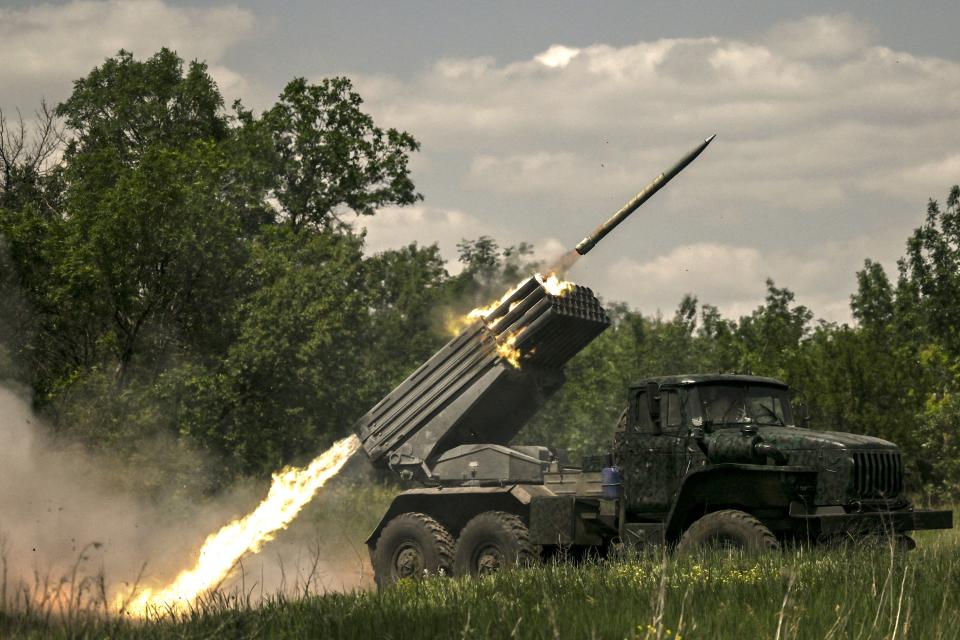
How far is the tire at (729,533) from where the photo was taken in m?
12.8

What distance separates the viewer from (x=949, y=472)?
35156 mm

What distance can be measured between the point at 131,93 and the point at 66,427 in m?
22.8

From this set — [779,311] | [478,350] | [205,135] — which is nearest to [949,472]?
[478,350]

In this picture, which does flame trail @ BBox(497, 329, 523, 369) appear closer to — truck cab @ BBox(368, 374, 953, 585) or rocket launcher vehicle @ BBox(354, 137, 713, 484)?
rocket launcher vehicle @ BBox(354, 137, 713, 484)

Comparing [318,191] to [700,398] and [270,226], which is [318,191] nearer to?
[270,226]

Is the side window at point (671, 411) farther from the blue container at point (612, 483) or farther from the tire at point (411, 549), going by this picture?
the tire at point (411, 549)

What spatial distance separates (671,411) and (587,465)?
1515mm

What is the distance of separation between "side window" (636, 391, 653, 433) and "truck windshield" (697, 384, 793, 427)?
67 centimetres

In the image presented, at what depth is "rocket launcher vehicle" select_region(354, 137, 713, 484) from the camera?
16.0 metres

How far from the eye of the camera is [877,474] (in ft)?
46.0

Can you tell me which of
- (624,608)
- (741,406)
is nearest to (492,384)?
(741,406)

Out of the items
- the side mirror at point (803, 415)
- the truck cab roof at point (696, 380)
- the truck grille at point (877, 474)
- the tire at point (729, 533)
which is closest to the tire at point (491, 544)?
the truck cab roof at point (696, 380)

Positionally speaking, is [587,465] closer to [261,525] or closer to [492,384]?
[492,384]

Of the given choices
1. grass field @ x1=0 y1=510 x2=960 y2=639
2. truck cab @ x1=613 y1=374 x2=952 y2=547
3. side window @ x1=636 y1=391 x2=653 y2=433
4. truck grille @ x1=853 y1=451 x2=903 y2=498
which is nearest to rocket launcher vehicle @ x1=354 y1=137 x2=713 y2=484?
side window @ x1=636 y1=391 x2=653 y2=433
